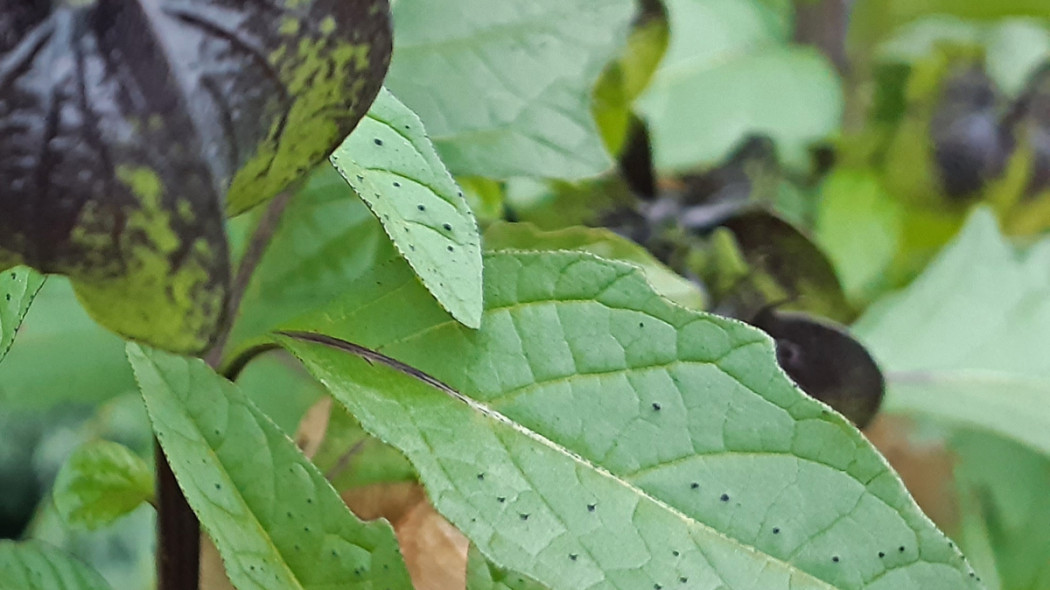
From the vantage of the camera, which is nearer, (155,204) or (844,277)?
(155,204)

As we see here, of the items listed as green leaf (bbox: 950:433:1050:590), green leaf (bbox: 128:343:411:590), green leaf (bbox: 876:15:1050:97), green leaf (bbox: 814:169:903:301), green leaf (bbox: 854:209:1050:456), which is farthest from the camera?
green leaf (bbox: 876:15:1050:97)

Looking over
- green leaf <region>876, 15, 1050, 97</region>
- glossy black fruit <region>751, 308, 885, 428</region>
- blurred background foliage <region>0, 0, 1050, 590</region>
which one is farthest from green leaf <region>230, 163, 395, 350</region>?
green leaf <region>876, 15, 1050, 97</region>

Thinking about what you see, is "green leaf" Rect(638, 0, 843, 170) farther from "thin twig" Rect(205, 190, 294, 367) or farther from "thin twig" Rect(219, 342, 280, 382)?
"thin twig" Rect(219, 342, 280, 382)

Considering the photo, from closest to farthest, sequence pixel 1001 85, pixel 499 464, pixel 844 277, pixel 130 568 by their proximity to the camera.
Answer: pixel 499 464 < pixel 130 568 < pixel 844 277 < pixel 1001 85

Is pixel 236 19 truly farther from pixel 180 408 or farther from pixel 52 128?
pixel 180 408

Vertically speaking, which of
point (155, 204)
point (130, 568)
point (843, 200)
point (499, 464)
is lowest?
point (130, 568)

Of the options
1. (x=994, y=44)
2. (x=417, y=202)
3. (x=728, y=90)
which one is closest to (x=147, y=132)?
(x=417, y=202)

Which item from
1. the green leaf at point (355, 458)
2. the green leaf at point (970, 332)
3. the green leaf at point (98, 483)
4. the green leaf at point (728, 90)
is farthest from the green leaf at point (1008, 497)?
the green leaf at point (98, 483)

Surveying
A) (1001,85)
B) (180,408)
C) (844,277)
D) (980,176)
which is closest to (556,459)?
(180,408)
